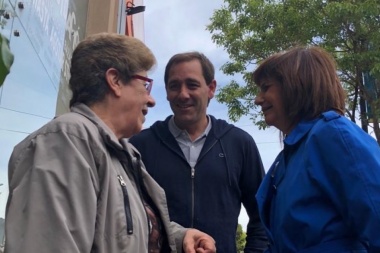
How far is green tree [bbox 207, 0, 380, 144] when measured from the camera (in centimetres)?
1005

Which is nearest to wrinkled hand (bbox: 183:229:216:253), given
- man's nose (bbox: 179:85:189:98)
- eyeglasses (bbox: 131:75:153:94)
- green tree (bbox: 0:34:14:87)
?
eyeglasses (bbox: 131:75:153:94)

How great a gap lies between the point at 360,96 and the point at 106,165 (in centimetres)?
998

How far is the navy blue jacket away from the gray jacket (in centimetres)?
80

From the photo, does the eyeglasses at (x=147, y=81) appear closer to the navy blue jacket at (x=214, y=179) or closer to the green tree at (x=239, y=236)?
the navy blue jacket at (x=214, y=179)

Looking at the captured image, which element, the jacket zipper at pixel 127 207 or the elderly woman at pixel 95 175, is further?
the jacket zipper at pixel 127 207

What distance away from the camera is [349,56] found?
1014 cm

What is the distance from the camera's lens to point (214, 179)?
2.63m

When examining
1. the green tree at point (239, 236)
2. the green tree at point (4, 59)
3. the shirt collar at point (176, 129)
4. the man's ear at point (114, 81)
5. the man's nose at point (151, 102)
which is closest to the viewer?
the green tree at point (4, 59)

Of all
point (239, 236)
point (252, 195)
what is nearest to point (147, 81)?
point (252, 195)

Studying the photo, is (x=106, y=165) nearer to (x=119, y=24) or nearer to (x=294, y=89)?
(x=294, y=89)

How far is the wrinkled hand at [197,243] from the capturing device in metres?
2.16

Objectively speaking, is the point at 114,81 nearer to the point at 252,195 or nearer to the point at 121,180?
the point at 121,180

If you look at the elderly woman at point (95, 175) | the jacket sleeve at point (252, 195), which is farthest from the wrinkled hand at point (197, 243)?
the jacket sleeve at point (252, 195)

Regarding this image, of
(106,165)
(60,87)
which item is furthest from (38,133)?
(60,87)
